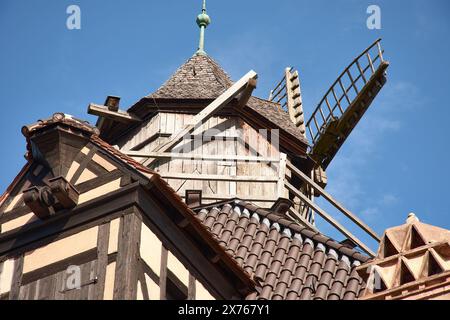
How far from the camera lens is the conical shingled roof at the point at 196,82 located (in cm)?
2458

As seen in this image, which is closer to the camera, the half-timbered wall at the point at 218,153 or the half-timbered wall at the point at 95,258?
the half-timbered wall at the point at 95,258

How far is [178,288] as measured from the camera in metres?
15.6

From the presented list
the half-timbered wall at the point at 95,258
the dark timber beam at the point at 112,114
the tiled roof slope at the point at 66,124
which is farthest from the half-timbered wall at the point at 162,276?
the dark timber beam at the point at 112,114

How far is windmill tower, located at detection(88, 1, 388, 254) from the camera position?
74.4 ft

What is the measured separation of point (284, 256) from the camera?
19.2m

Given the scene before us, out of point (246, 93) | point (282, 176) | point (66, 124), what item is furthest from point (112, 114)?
point (66, 124)

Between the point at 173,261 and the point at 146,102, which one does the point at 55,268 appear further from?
the point at 146,102

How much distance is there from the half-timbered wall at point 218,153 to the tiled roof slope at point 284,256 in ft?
5.68

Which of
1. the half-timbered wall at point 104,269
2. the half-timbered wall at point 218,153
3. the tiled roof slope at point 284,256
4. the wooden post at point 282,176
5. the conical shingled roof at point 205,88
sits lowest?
the half-timbered wall at point 104,269

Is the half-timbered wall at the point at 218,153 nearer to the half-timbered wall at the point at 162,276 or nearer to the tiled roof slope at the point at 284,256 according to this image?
the tiled roof slope at the point at 284,256

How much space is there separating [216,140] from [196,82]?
5.61 ft

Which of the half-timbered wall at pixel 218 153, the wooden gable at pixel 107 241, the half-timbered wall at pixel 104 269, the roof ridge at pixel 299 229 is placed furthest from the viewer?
the half-timbered wall at pixel 218 153

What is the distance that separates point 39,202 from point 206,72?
10.5 m
